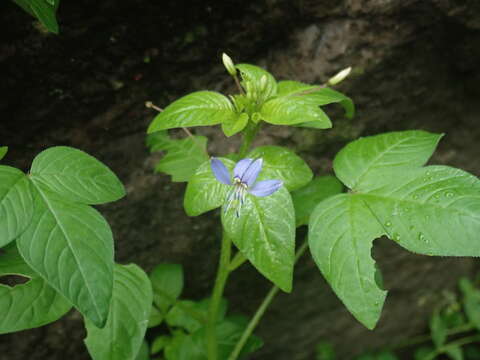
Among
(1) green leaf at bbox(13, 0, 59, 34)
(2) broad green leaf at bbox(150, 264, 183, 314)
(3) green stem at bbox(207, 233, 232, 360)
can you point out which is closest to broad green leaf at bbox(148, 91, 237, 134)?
(1) green leaf at bbox(13, 0, 59, 34)

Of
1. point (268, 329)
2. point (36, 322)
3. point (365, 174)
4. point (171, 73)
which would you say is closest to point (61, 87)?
point (171, 73)

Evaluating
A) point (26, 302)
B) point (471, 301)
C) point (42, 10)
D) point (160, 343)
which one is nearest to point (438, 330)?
point (471, 301)

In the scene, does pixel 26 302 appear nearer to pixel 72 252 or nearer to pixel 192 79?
pixel 72 252

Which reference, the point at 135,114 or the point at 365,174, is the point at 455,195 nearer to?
the point at 365,174

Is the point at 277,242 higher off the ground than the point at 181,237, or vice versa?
the point at 277,242

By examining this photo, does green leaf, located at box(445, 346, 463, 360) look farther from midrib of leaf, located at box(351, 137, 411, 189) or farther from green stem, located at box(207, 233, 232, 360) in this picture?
midrib of leaf, located at box(351, 137, 411, 189)

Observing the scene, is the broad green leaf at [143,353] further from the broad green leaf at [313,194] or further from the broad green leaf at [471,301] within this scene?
the broad green leaf at [471,301]
